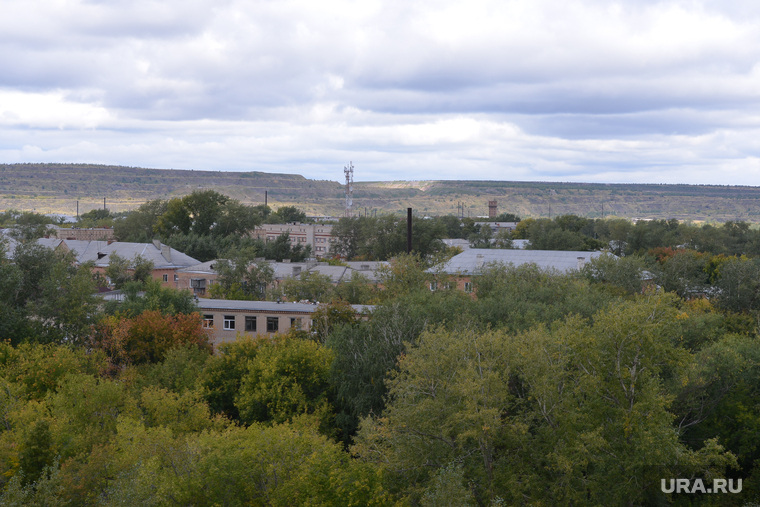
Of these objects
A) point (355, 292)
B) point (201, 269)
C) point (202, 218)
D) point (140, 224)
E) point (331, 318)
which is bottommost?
point (201, 269)

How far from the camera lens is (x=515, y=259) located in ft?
244

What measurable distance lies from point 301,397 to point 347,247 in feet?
271

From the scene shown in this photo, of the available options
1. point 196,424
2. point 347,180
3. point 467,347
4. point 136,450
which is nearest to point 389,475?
point 467,347

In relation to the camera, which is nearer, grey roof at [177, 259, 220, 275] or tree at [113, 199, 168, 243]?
grey roof at [177, 259, 220, 275]

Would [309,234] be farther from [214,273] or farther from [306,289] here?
[306,289]

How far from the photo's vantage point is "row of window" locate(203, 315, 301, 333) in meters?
45.0

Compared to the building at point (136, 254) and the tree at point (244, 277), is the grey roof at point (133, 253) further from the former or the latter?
the tree at point (244, 277)

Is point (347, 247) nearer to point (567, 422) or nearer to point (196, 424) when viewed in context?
point (196, 424)

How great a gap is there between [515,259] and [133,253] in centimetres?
4173

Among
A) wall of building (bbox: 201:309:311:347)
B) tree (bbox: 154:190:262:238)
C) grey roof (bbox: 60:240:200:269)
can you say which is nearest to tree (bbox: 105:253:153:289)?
grey roof (bbox: 60:240:200:269)

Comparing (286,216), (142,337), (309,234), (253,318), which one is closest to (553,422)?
(142,337)

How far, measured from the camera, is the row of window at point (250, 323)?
45031 millimetres

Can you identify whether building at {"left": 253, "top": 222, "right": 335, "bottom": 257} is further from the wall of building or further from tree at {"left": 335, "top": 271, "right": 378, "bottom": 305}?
the wall of building

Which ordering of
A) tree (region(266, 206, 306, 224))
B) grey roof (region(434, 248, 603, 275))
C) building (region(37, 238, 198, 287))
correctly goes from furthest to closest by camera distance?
tree (region(266, 206, 306, 224)) → building (region(37, 238, 198, 287)) → grey roof (region(434, 248, 603, 275))
